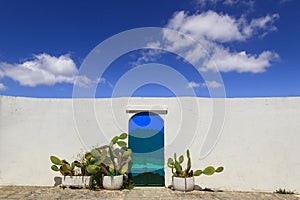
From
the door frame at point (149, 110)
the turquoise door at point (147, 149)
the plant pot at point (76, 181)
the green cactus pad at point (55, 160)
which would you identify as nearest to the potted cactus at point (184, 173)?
the turquoise door at point (147, 149)

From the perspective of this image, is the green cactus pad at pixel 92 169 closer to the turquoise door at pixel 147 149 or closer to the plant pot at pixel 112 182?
the plant pot at pixel 112 182

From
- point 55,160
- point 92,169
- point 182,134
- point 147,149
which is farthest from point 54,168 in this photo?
point 182,134

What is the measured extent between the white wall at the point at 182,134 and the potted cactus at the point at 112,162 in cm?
38

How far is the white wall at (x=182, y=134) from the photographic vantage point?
5.86 m

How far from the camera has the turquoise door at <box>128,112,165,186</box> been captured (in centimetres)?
630

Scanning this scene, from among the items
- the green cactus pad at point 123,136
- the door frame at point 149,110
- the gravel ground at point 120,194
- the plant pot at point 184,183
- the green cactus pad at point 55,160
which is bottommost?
A: the gravel ground at point 120,194

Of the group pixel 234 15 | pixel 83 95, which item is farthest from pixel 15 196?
pixel 234 15

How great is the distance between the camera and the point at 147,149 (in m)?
6.50

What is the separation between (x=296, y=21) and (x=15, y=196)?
8.22m

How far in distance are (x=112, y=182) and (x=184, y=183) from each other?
172 centimetres

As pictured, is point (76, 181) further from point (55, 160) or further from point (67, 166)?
point (55, 160)

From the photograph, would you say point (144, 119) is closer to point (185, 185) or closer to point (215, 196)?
point (185, 185)

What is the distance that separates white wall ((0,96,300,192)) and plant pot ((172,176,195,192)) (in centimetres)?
41

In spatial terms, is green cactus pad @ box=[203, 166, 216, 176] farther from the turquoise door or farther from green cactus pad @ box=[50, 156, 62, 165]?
green cactus pad @ box=[50, 156, 62, 165]
